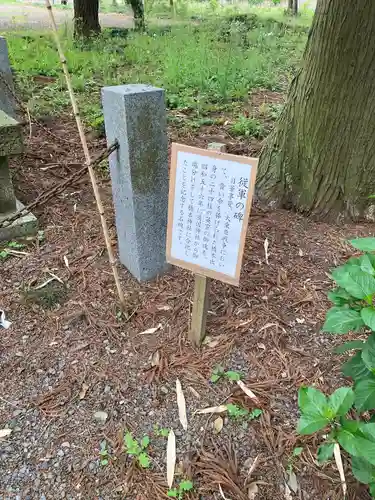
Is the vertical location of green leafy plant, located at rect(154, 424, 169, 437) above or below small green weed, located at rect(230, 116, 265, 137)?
below

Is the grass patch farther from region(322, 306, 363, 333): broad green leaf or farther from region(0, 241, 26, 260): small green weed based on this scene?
region(322, 306, 363, 333): broad green leaf

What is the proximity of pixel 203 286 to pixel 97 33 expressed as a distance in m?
9.76

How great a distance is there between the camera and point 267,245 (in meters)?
2.96

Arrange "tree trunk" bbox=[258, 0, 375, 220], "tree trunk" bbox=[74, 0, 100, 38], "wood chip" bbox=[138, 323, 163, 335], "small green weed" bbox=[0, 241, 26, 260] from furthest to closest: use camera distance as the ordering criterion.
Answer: "tree trunk" bbox=[74, 0, 100, 38], "small green weed" bbox=[0, 241, 26, 260], "tree trunk" bbox=[258, 0, 375, 220], "wood chip" bbox=[138, 323, 163, 335]

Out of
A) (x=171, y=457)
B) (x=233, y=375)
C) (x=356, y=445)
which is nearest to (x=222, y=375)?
(x=233, y=375)

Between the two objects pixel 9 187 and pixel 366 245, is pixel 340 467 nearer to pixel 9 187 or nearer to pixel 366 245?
pixel 366 245

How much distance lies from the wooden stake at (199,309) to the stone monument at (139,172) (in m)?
0.61

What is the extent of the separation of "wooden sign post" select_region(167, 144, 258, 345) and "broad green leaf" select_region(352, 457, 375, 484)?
0.86m

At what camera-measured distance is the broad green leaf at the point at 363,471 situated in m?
1.30

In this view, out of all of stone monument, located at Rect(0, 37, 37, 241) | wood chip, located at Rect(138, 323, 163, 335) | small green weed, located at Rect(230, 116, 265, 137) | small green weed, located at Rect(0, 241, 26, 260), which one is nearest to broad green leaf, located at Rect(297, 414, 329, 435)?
wood chip, located at Rect(138, 323, 163, 335)

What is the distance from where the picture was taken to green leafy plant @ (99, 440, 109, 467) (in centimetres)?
182

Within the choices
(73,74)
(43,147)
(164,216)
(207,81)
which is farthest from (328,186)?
(73,74)

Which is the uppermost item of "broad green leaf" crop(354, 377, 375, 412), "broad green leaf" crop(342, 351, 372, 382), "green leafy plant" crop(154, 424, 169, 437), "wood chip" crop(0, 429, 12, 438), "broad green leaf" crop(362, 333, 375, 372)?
"broad green leaf" crop(362, 333, 375, 372)

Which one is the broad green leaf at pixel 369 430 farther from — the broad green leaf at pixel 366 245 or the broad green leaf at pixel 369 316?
the broad green leaf at pixel 366 245
